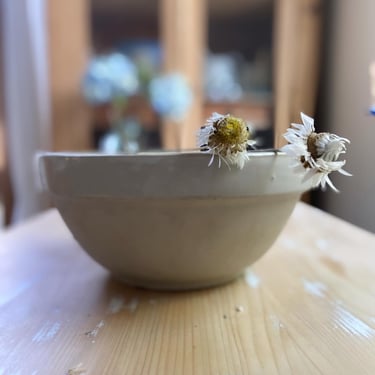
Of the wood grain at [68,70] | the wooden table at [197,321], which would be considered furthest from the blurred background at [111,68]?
the wooden table at [197,321]

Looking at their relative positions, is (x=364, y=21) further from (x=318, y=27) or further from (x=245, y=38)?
(x=245, y=38)

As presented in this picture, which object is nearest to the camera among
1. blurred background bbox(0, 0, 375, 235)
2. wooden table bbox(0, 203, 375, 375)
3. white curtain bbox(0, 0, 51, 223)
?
wooden table bbox(0, 203, 375, 375)

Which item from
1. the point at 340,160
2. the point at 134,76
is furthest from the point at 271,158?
the point at 134,76

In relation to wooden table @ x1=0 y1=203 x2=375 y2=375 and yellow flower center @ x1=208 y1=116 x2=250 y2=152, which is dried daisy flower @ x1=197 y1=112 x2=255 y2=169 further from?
wooden table @ x1=0 y1=203 x2=375 y2=375

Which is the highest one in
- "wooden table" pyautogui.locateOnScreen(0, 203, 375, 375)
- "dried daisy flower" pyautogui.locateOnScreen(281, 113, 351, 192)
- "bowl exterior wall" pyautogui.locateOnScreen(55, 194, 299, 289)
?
"dried daisy flower" pyautogui.locateOnScreen(281, 113, 351, 192)

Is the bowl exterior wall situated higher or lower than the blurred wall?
lower

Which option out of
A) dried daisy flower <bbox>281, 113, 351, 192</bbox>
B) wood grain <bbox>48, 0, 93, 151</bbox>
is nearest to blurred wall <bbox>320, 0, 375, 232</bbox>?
dried daisy flower <bbox>281, 113, 351, 192</bbox>
